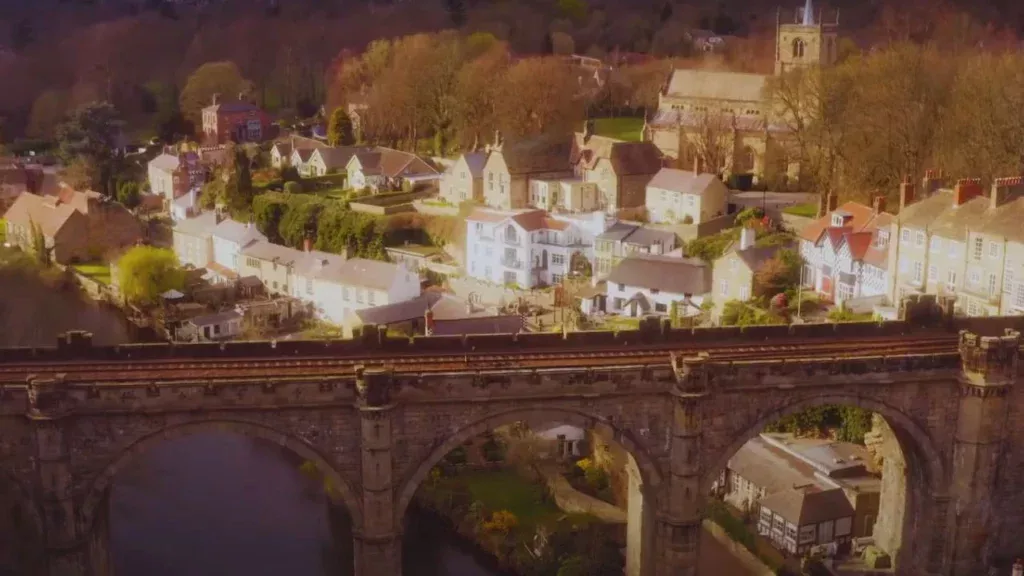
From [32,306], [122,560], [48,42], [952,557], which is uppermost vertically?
[48,42]

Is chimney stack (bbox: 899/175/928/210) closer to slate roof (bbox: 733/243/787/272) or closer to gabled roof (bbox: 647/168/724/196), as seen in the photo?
slate roof (bbox: 733/243/787/272)

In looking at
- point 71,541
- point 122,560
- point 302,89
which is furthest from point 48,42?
point 71,541

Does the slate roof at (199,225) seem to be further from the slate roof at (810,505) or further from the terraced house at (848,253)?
the slate roof at (810,505)

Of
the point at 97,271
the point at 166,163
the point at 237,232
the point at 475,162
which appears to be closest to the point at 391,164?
the point at 475,162

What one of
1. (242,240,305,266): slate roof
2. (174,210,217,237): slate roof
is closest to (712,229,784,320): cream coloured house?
(242,240,305,266): slate roof

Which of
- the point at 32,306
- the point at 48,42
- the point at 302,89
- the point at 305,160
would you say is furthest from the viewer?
the point at 48,42

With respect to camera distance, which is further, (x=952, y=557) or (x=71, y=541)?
(x=952, y=557)

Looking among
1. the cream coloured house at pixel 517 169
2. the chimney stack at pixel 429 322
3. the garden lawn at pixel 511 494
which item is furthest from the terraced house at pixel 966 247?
the cream coloured house at pixel 517 169

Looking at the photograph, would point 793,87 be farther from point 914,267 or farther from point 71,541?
point 71,541
